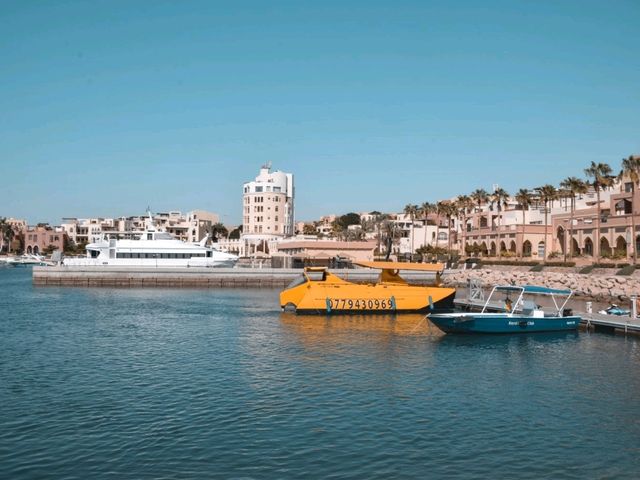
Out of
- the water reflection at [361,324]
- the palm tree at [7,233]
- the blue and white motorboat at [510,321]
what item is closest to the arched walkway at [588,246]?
the water reflection at [361,324]

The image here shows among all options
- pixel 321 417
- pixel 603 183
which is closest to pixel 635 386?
pixel 321 417

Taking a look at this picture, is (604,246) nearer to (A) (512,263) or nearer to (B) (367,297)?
(A) (512,263)

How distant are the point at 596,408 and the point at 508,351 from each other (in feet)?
35.3

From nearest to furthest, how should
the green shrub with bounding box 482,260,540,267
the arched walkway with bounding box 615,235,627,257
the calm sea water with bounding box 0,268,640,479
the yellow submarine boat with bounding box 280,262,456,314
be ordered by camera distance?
1. the calm sea water with bounding box 0,268,640,479
2. the yellow submarine boat with bounding box 280,262,456,314
3. the arched walkway with bounding box 615,235,627,257
4. the green shrub with bounding box 482,260,540,267

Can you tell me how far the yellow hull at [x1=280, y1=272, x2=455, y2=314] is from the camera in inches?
1754

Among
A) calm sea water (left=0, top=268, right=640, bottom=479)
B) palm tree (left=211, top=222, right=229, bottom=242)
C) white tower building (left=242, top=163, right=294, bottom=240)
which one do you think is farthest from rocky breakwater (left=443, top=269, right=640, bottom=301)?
palm tree (left=211, top=222, right=229, bottom=242)

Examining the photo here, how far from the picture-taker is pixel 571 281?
64438 millimetres

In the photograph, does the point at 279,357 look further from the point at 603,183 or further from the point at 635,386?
the point at 603,183

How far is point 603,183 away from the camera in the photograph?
73.9 m

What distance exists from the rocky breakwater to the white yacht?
1362 inches

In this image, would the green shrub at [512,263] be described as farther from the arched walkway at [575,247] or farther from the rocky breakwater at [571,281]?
the arched walkway at [575,247]

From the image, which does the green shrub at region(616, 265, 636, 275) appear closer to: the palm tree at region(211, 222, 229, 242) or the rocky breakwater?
the rocky breakwater

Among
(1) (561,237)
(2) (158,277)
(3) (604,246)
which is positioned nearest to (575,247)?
(1) (561,237)

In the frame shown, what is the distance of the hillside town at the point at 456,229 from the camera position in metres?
75.6
